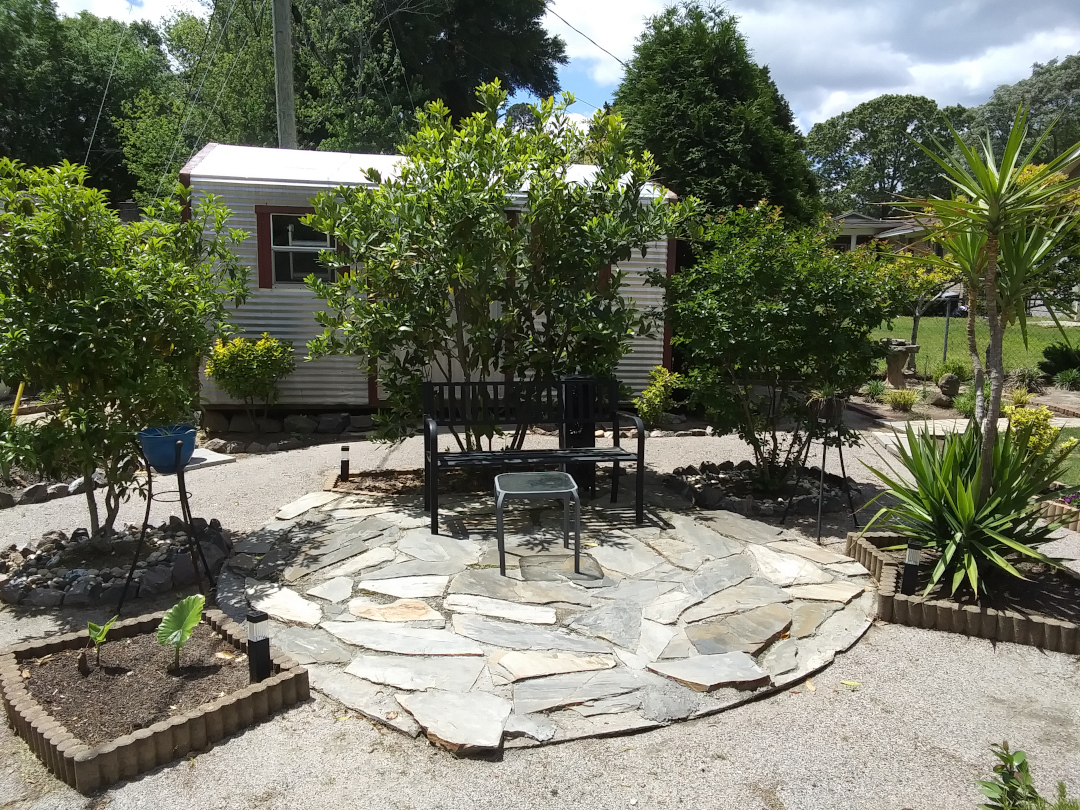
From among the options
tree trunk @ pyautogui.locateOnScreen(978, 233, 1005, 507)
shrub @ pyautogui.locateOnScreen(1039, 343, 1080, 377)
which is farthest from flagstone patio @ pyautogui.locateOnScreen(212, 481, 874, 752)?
shrub @ pyautogui.locateOnScreen(1039, 343, 1080, 377)

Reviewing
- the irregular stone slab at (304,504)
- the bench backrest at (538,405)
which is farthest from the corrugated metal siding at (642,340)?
the irregular stone slab at (304,504)

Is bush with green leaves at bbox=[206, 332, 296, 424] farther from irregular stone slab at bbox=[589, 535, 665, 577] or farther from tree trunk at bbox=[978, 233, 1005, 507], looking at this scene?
tree trunk at bbox=[978, 233, 1005, 507]

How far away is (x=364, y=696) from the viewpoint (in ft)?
11.4

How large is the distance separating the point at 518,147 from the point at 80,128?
75.1 ft

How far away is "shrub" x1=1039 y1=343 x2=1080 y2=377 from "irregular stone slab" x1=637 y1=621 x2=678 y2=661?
1222cm

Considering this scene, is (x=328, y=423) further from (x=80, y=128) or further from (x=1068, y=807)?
(x=80, y=128)

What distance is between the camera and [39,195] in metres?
4.58

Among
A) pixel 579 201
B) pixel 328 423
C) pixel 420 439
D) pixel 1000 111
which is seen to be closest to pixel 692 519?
pixel 579 201

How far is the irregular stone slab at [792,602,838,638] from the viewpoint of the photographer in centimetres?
423

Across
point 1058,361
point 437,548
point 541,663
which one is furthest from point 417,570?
point 1058,361

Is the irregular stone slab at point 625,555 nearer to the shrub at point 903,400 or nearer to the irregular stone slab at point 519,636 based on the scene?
the irregular stone slab at point 519,636

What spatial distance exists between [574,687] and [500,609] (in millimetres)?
899

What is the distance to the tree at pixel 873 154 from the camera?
55.7 metres

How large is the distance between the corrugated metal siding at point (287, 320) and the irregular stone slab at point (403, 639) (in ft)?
18.5
